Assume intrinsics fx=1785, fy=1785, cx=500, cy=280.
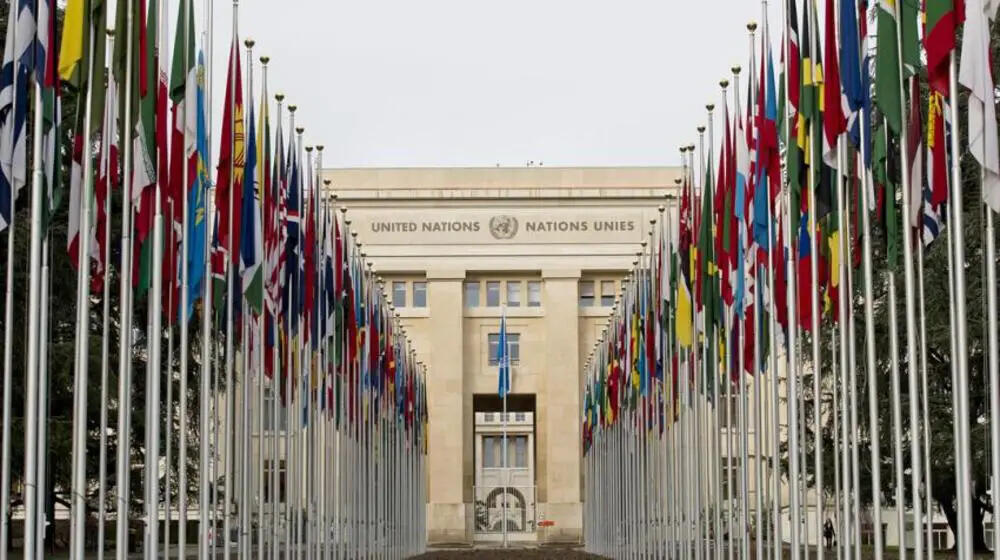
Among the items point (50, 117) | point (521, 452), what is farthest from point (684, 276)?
point (521, 452)

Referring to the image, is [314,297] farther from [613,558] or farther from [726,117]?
[613,558]

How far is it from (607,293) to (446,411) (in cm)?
1041

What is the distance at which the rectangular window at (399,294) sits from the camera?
285ft

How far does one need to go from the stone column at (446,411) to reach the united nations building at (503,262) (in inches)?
3.0

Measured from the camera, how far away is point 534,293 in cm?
8719

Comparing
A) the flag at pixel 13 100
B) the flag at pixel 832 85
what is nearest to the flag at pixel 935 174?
the flag at pixel 832 85

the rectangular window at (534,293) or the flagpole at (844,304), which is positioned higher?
the rectangular window at (534,293)

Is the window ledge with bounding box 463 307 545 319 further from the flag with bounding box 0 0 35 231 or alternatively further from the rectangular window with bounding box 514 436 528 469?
the flag with bounding box 0 0 35 231

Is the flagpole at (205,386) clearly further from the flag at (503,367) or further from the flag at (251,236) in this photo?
the flag at (503,367)

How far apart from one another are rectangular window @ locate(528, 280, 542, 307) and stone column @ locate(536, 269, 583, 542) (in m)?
1.22

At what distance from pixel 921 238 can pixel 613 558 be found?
37538 millimetres

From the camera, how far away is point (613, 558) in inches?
2232

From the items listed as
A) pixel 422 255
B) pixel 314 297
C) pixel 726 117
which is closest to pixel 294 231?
pixel 314 297

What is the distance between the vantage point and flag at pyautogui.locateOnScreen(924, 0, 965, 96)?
1662cm
